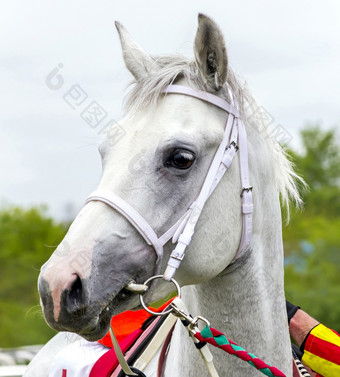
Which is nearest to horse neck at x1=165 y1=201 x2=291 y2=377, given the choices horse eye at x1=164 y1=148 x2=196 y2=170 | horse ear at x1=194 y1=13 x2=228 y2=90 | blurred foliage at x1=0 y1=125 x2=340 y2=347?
horse eye at x1=164 y1=148 x2=196 y2=170

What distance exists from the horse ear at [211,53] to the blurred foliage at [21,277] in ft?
25.9

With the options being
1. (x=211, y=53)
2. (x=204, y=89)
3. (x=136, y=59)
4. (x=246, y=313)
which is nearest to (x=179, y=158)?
(x=204, y=89)

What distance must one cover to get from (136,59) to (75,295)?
1181mm

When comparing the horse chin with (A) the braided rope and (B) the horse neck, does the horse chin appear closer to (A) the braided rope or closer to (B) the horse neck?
(A) the braided rope

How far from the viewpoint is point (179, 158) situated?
2525mm

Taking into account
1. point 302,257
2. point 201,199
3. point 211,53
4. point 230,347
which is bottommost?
point 302,257

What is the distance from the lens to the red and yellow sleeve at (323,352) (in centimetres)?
312

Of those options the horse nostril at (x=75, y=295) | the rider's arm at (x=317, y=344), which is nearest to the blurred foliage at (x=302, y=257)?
the rider's arm at (x=317, y=344)

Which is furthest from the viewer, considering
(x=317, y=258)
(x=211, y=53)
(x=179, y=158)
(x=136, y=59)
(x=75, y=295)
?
(x=317, y=258)

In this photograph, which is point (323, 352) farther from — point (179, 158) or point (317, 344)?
point (179, 158)

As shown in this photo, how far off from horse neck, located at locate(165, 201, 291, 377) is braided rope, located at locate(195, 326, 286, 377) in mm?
129

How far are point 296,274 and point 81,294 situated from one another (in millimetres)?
20762

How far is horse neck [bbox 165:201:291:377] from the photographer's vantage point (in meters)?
2.75

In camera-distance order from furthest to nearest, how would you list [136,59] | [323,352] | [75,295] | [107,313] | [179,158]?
[323,352] < [136,59] < [179,158] < [107,313] < [75,295]
